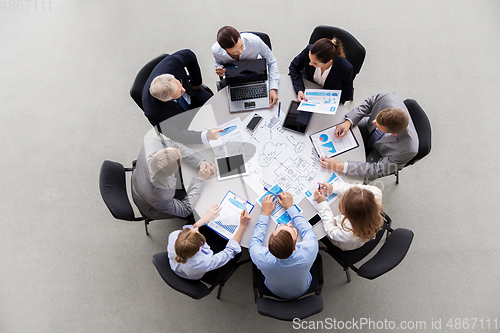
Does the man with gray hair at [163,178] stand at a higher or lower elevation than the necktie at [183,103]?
lower

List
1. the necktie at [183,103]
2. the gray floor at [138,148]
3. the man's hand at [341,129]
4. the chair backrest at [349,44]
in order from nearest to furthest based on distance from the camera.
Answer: the man's hand at [341,129], the chair backrest at [349,44], the necktie at [183,103], the gray floor at [138,148]

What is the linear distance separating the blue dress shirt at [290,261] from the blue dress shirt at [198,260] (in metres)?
0.20

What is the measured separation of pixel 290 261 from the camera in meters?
1.88

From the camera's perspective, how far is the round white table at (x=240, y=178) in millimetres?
2195

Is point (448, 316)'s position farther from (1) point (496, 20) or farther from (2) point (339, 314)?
(1) point (496, 20)

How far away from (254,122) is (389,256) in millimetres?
1442

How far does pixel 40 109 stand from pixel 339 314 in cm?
420

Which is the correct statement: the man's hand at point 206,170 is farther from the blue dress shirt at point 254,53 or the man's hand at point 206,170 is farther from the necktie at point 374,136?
the necktie at point 374,136

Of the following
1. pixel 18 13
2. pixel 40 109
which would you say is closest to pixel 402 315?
pixel 40 109

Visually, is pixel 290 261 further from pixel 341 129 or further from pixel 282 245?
pixel 341 129

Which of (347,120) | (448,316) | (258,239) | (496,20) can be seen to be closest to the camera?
(258,239)

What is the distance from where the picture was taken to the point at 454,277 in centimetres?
282

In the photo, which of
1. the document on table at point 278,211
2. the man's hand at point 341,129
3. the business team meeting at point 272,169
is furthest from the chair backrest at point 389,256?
the man's hand at point 341,129

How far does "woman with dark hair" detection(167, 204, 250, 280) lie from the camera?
196 centimetres
